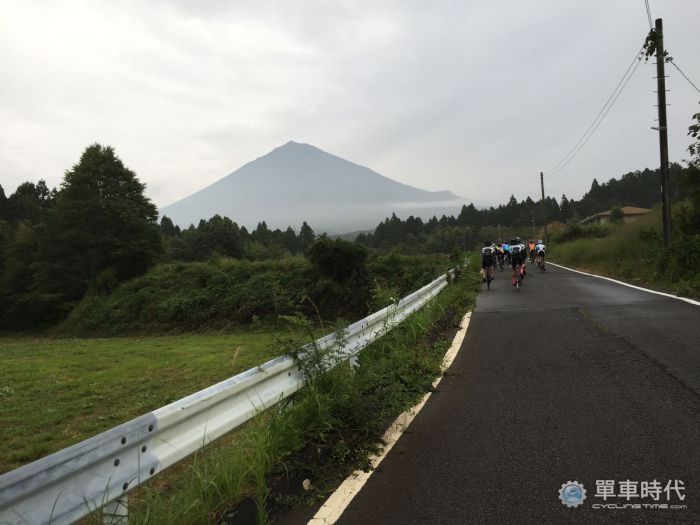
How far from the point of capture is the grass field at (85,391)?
709 cm

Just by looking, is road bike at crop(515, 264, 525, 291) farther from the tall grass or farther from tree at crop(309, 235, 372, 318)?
tree at crop(309, 235, 372, 318)

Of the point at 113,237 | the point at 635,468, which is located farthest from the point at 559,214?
the point at 635,468

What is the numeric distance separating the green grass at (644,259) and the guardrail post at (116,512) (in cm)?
1313

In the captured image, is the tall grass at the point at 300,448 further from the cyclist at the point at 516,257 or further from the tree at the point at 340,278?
the tree at the point at 340,278

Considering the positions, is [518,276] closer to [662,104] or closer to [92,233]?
[662,104]

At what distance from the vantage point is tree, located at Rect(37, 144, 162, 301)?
159 feet

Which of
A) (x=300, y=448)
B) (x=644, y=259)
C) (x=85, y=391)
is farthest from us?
(x=644, y=259)

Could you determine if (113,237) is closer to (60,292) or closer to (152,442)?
(60,292)

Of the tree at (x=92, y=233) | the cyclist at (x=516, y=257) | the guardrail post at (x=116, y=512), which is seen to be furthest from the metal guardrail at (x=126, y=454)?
the tree at (x=92, y=233)

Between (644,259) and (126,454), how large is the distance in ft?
67.3

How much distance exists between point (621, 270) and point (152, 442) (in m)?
21.7

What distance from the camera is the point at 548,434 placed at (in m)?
4.08

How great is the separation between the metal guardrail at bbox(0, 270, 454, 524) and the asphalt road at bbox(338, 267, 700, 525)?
42.7 inches

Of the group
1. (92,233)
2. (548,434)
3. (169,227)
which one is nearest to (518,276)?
(548,434)
